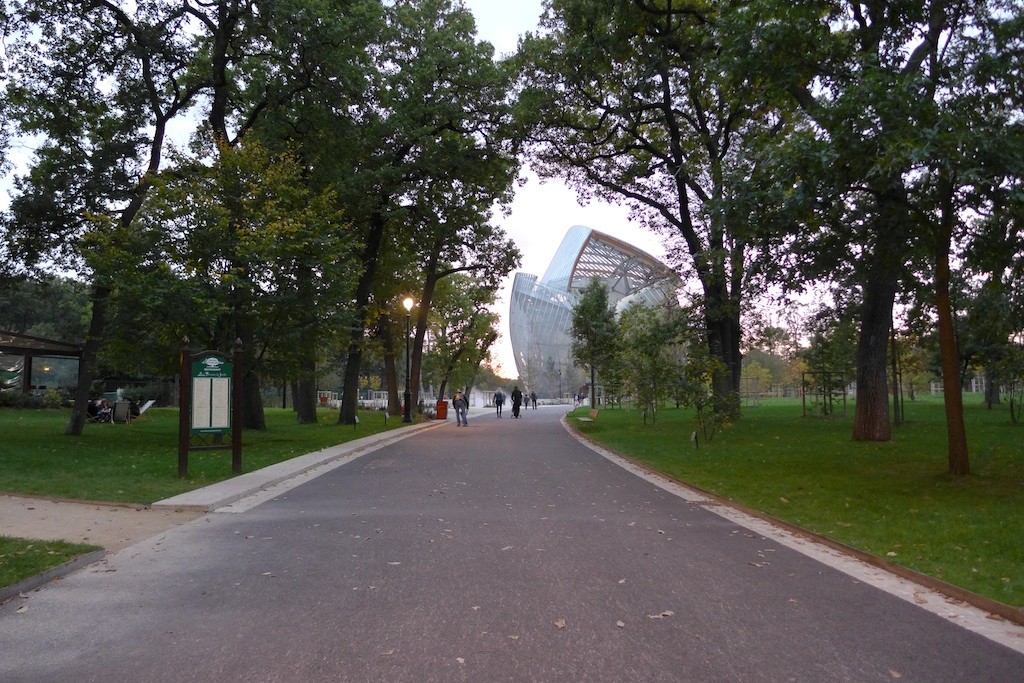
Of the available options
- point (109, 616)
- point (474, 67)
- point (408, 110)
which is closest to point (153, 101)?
point (408, 110)

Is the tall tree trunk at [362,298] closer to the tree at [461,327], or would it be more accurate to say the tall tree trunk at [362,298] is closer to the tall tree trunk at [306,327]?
the tall tree trunk at [306,327]

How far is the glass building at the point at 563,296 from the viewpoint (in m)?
82.6

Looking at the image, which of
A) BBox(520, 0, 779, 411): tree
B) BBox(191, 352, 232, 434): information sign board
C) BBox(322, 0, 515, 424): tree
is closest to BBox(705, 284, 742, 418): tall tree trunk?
BBox(520, 0, 779, 411): tree

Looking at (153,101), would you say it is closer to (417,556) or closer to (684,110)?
(684,110)

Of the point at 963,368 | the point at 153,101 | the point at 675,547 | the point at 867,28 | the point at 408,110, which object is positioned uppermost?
the point at 408,110

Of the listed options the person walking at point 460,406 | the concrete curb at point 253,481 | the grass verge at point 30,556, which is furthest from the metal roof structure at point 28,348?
the grass verge at point 30,556

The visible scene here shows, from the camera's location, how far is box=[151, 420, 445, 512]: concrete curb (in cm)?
1088

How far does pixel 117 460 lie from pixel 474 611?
42.5 ft

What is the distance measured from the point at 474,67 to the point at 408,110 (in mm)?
3323

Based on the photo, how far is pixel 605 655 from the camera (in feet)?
15.7

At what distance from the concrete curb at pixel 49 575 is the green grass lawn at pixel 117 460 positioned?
3.65 m

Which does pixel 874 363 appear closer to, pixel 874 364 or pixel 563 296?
pixel 874 364

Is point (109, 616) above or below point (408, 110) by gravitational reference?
below

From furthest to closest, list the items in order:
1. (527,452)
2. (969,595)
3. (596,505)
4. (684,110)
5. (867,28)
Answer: (684,110) < (527,452) < (867,28) < (596,505) < (969,595)
